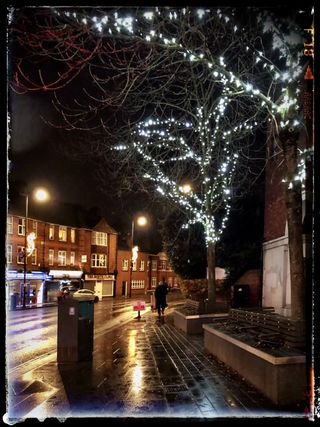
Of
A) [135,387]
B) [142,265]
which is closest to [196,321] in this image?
[135,387]

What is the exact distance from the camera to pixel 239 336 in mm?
8773

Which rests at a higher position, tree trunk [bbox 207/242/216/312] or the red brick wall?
the red brick wall

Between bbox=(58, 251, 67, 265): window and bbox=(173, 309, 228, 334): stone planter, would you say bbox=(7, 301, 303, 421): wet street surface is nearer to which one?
bbox=(173, 309, 228, 334): stone planter

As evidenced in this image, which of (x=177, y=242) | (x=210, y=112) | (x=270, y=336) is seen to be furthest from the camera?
(x=177, y=242)

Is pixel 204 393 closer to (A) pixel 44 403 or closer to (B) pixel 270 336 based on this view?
(B) pixel 270 336

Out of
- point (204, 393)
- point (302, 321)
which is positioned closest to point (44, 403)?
point (204, 393)

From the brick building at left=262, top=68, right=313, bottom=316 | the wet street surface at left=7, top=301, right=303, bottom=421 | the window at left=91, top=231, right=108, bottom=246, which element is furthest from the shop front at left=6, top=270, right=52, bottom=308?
the wet street surface at left=7, top=301, right=303, bottom=421

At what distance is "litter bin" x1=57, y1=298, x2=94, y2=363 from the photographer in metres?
9.45

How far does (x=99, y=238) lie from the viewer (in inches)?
2318

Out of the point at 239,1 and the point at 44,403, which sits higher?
the point at 239,1

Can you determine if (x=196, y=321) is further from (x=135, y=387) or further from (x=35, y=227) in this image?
(x=35, y=227)

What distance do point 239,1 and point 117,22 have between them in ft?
9.50

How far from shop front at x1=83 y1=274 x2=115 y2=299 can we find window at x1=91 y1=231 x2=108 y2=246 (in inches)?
161

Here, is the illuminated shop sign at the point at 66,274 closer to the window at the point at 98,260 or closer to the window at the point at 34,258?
the window at the point at 34,258
